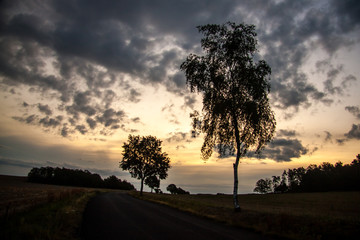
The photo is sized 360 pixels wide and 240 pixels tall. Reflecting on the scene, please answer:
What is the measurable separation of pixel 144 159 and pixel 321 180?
89.0 metres

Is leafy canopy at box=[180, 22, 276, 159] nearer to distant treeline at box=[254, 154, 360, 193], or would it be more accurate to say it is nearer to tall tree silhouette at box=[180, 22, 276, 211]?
tall tree silhouette at box=[180, 22, 276, 211]

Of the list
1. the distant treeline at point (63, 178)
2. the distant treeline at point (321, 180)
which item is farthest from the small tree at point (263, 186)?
the distant treeline at point (63, 178)

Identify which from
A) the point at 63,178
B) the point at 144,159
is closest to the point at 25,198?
the point at 144,159

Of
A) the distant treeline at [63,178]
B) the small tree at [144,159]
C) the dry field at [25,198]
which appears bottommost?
the distant treeline at [63,178]

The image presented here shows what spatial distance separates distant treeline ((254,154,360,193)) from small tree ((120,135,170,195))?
7943 cm

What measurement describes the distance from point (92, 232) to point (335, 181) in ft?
355

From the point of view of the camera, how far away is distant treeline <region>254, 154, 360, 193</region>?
8381 cm

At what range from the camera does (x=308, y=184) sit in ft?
329

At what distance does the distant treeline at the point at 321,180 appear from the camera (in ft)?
275

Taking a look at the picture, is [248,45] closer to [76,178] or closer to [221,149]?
[221,149]

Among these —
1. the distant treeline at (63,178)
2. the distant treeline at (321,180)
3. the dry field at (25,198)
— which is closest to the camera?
the dry field at (25,198)

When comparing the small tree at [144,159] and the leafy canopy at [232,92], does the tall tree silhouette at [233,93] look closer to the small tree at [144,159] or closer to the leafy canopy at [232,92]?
the leafy canopy at [232,92]

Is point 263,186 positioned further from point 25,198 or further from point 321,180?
point 25,198

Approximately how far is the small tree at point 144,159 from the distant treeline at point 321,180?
7943 cm
